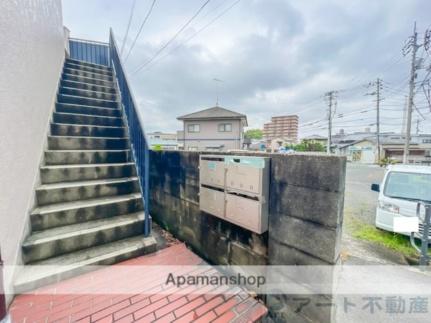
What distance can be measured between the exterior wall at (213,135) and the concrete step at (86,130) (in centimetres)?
1584

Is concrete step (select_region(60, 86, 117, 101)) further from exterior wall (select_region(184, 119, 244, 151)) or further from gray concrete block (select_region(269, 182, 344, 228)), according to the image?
exterior wall (select_region(184, 119, 244, 151))

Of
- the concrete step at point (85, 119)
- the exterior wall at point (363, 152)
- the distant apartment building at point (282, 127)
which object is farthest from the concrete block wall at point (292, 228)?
the distant apartment building at point (282, 127)

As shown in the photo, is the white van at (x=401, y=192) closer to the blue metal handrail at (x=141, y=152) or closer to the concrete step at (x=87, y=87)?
the blue metal handrail at (x=141, y=152)

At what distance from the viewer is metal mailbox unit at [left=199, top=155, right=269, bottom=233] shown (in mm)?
1687

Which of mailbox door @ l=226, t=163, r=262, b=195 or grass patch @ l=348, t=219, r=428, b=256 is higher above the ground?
mailbox door @ l=226, t=163, r=262, b=195

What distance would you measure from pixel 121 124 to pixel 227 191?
9.23 ft

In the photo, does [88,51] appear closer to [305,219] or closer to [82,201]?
[82,201]

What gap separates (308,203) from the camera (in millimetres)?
1447

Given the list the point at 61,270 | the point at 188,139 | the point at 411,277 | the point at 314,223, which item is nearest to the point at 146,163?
the point at 61,270

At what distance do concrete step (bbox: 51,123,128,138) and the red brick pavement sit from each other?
2.21 m

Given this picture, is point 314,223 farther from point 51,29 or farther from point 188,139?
→ point 188,139

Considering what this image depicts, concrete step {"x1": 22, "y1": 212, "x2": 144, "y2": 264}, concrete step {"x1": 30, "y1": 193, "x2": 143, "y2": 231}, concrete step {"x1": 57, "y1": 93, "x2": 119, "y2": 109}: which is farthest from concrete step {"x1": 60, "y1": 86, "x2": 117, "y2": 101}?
concrete step {"x1": 22, "y1": 212, "x2": 144, "y2": 264}

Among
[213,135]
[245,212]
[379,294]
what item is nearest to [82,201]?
[245,212]

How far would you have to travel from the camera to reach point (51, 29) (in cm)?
338
